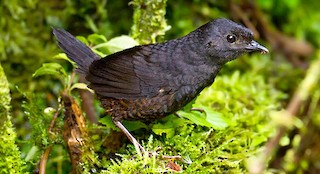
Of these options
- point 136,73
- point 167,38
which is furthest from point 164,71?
point 167,38

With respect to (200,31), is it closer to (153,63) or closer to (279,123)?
(153,63)

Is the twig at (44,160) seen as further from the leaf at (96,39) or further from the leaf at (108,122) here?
the leaf at (96,39)

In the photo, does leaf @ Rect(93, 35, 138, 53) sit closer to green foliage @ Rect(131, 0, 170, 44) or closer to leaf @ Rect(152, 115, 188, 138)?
green foliage @ Rect(131, 0, 170, 44)

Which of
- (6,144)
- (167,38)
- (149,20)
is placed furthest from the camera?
(167,38)

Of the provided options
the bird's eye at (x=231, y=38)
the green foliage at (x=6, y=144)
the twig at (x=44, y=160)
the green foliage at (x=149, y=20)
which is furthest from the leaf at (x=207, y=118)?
the green foliage at (x=6, y=144)

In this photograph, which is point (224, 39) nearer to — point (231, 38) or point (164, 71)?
point (231, 38)

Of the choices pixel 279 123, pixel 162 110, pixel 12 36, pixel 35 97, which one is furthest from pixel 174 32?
pixel 279 123
